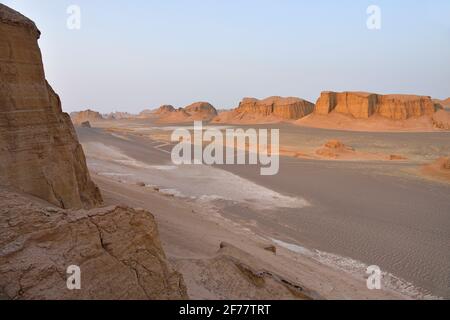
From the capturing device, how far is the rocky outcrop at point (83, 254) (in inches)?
117

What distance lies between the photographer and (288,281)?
17.2 ft

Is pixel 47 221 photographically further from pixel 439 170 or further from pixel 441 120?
pixel 441 120

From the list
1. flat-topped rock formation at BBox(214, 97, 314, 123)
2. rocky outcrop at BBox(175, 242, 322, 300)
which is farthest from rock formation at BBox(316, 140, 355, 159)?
flat-topped rock formation at BBox(214, 97, 314, 123)

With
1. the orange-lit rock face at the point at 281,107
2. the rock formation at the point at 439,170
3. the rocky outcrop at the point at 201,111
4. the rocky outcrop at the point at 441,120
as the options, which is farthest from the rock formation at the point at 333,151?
the rocky outcrop at the point at 201,111

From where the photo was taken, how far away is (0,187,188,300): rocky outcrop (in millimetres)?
2961

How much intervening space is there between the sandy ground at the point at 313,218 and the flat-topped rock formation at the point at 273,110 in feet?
166

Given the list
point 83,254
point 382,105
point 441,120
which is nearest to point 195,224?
point 83,254

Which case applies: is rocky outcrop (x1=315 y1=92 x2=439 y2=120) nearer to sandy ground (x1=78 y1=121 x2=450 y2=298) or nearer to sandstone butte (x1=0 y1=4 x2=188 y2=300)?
sandy ground (x1=78 y1=121 x2=450 y2=298)

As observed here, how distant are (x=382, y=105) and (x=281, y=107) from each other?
816 inches

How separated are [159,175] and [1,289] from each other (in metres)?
16.9

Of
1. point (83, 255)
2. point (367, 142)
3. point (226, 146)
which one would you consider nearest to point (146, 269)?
point (83, 255)

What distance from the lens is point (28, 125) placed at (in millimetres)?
4742
